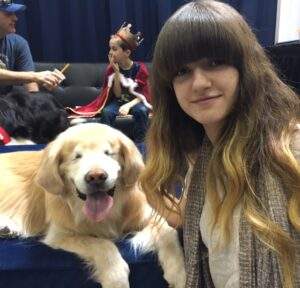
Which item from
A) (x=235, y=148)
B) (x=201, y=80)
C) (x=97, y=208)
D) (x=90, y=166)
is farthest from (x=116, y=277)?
(x=201, y=80)

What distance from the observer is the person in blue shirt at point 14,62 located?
264 cm

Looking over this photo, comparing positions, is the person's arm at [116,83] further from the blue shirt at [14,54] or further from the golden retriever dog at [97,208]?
the golden retriever dog at [97,208]

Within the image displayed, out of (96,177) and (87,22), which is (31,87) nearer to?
(87,22)

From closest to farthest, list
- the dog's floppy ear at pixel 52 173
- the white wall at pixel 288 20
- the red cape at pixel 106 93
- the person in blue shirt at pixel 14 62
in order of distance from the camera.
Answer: the dog's floppy ear at pixel 52 173 → the person in blue shirt at pixel 14 62 → the red cape at pixel 106 93 → the white wall at pixel 288 20

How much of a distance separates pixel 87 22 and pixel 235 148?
11.9ft

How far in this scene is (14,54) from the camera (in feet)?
10.5

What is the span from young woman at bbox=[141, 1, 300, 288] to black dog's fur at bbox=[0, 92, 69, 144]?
5.94 ft

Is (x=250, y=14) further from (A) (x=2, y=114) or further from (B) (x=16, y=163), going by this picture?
(B) (x=16, y=163)

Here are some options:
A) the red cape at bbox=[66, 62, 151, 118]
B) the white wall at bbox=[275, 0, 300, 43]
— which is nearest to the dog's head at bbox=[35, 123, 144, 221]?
the red cape at bbox=[66, 62, 151, 118]

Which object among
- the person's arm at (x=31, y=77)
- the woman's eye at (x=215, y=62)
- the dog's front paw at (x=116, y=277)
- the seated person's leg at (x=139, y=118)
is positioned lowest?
the seated person's leg at (x=139, y=118)

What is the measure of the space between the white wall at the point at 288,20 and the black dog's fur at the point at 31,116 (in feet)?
8.69

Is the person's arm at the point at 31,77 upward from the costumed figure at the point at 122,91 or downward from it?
upward

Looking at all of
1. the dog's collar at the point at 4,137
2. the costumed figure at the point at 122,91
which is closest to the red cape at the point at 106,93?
the costumed figure at the point at 122,91

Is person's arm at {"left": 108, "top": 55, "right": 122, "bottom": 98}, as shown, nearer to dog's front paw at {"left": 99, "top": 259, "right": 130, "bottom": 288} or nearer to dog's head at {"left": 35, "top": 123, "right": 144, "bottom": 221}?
dog's head at {"left": 35, "top": 123, "right": 144, "bottom": 221}
